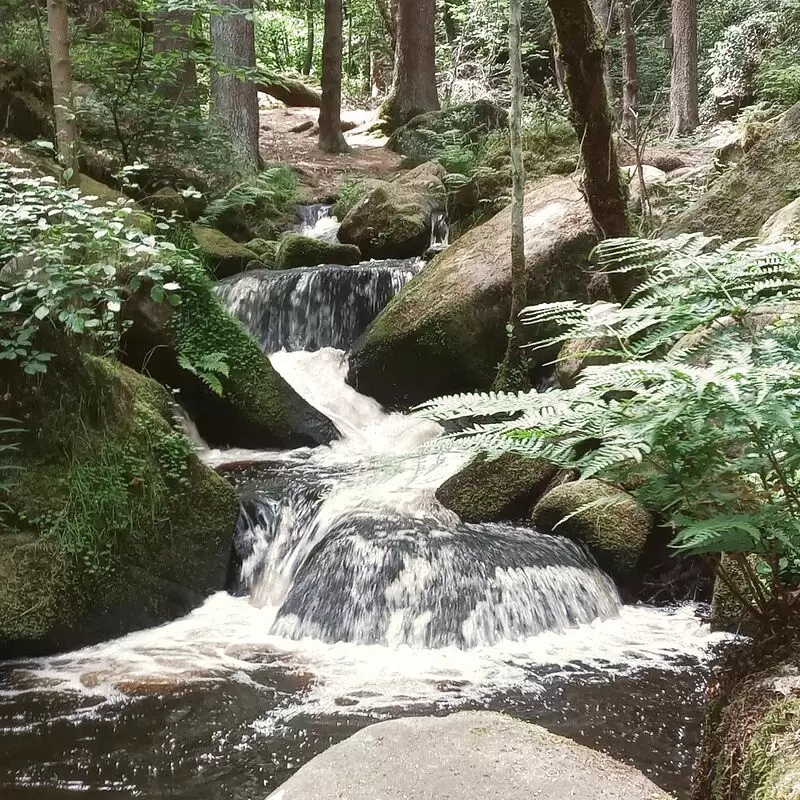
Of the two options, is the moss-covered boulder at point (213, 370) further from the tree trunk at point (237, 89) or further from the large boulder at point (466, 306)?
the tree trunk at point (237, 89)

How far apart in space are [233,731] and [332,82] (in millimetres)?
15115

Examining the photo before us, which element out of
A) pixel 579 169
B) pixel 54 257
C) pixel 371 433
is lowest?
pixel 371 433

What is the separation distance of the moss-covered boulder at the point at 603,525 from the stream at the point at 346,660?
0.54 feet

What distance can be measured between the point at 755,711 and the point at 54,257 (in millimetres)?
4471

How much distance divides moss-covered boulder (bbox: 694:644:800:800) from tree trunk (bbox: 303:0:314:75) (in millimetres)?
25648

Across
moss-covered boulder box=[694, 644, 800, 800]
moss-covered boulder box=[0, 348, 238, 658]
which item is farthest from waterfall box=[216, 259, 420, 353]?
moss-covered boulder box=[694, 644, 800, 800]

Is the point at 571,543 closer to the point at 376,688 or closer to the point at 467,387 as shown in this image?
the point at 376,688

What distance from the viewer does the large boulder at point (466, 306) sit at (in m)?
8.35

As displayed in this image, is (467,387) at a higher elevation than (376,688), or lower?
higher

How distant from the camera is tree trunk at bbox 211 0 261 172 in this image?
13.1 metres

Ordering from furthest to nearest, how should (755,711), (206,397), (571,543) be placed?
(206,397), (571,543), (755,711)

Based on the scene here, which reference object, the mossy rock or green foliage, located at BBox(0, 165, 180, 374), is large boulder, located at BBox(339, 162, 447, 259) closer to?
the mossy rock

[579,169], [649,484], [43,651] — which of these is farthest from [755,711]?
[579,169]

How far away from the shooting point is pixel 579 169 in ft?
21.8
